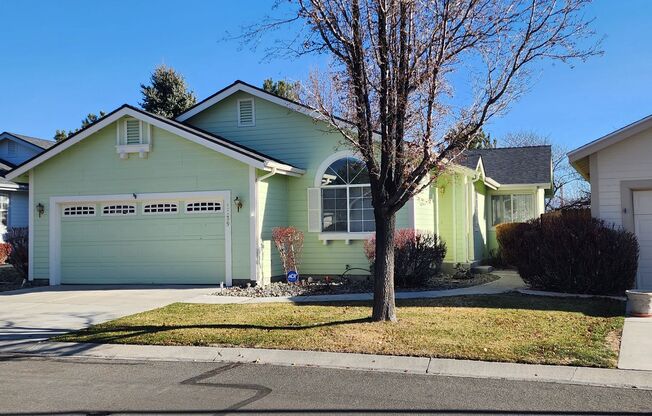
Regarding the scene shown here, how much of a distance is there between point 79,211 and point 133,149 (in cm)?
264

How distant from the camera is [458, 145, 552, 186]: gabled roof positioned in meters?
22.8

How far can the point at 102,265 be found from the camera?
655 inches

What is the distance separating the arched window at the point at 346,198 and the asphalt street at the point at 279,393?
9.04 m

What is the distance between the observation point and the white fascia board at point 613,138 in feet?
42.3

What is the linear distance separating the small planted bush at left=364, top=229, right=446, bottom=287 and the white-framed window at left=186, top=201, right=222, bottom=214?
417 cm

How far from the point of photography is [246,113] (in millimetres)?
18031

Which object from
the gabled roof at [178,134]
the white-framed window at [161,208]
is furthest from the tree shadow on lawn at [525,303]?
the white-framed window at [161,208]

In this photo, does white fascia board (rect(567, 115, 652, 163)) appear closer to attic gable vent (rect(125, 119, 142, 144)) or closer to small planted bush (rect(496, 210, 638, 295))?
small planted bush (rect(496, 210, 638, 295))

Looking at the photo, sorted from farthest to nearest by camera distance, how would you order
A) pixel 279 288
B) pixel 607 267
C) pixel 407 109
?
pixel 279 288, pixel 607 267, pixel 407 109

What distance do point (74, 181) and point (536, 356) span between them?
13.9 metres

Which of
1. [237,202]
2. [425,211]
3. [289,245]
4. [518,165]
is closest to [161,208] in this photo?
[237,202]

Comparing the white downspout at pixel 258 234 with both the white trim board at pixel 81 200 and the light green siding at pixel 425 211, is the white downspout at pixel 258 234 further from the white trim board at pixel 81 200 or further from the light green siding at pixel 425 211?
the light green siding at pixel 425 211

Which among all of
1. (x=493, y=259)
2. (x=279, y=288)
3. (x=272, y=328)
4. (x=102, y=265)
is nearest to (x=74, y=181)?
(x=102, y=265)

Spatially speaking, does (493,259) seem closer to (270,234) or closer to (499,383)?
(270,234)
